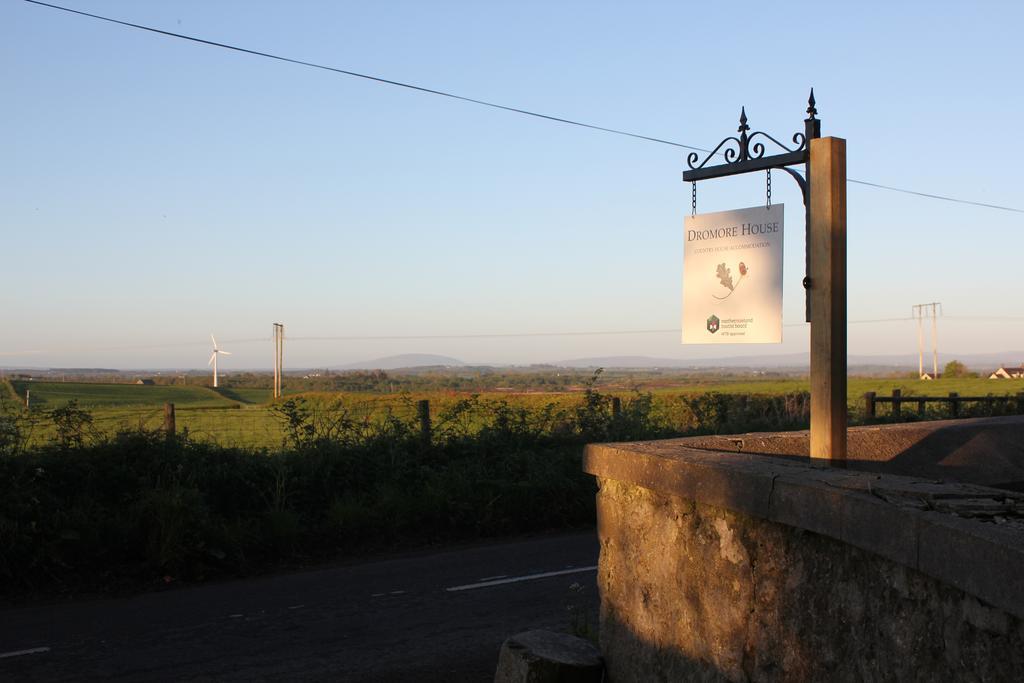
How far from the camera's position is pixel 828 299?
4.55m

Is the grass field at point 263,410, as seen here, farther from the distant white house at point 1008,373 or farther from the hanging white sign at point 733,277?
the distant white house at point 1008,373

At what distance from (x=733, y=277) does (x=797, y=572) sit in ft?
6.76

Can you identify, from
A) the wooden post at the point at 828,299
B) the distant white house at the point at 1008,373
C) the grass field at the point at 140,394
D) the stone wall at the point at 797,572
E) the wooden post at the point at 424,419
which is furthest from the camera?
the distant white house at the point at 1008,373

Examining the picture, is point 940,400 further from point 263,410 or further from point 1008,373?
point 1008,373

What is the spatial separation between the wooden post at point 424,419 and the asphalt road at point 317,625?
339cm

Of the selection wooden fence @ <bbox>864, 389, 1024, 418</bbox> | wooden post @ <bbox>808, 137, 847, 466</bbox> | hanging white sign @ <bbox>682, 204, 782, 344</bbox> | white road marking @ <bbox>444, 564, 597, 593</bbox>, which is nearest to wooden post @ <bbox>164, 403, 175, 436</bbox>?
white road marking @ <bbox>444, 564, 597, 593</bbox>

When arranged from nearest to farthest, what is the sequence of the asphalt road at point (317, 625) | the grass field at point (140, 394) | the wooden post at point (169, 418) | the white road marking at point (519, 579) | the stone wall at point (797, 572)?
the stone wall at point (797, 572) < the asphalt road at point (317, 625) < the white road marking at point (519, 579) < the wooden post at point (169, 418) < the grass field at point (140, 394)

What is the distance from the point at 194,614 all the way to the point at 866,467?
5.35m

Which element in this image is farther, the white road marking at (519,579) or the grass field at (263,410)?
the grass field at (263,410)

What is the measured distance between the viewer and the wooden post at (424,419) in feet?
42.5

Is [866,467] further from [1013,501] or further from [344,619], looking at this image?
[344,619]

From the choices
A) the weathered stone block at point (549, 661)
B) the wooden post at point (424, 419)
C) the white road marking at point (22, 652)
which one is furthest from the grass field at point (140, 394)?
the weathered stone block at point (549, 661)

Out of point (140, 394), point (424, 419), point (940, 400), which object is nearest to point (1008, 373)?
point (940, 400)

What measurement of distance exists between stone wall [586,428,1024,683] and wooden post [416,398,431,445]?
8.11 m
